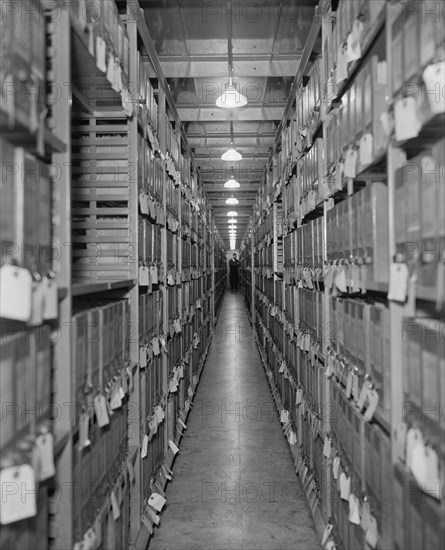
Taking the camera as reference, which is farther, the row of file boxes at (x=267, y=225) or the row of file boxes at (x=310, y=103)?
the row of file boxes at (x=267, y=225)

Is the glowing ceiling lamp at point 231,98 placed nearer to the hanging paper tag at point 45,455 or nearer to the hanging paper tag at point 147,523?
the hanging paper tag at point 147,523

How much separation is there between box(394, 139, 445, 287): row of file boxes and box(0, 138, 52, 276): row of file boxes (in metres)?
1.07

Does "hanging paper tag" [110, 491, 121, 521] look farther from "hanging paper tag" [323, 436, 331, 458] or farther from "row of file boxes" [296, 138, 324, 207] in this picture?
"row of file boxes" [296, 138, 324, 207]

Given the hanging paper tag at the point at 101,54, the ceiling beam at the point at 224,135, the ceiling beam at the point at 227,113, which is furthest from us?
the ceiling beam at the point at 224,135

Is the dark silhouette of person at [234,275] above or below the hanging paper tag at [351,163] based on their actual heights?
below

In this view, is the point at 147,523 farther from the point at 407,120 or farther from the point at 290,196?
the point at 290,196

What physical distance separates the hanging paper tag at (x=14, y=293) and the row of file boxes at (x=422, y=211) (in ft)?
3.41

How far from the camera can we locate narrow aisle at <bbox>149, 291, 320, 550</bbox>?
270 cm

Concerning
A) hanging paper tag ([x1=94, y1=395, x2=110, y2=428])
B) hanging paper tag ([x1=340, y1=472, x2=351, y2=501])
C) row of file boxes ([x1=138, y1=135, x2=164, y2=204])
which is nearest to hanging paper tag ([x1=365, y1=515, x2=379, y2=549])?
hanging paper tag ([x1=340, y1=472, x2=351, y2=501])

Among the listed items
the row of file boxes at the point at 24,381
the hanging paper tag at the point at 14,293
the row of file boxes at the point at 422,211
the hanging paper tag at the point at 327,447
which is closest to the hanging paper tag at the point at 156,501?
the hanging paper tag at the point at 327,447

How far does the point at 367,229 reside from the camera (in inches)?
71.7

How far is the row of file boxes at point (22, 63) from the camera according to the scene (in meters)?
1.17

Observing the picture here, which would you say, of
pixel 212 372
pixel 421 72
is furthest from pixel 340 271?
pixel 212 372

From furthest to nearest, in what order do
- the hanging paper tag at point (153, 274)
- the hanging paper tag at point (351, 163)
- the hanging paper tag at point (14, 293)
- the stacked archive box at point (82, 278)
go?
the hanging paper tag at point (153, 274)
the hanging paper tag at point (351, 163)
the stacked archive box at point (82, 278)
the hanging paper tag at point (14, 293)
